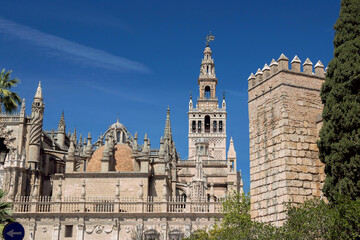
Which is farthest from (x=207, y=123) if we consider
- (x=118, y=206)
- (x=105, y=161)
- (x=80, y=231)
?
(x=80, y=231)

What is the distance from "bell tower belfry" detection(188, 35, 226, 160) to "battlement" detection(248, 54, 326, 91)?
5664cm

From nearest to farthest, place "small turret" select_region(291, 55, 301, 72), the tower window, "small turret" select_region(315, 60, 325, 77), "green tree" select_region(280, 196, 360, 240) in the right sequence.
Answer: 1. "green tree" select_region(280, 196, 360, 240)
2. "small turret" select_region(291, 55, 301, 72)
3. "small turret" select_region(315, 60, 325, 77)
4. the tower window

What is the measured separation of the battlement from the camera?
17125mm

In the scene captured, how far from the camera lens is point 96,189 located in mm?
36750

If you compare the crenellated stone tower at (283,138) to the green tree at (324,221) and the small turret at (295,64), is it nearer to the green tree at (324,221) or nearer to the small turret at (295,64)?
the small turret at (295,64)

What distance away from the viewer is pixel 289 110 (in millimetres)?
16625

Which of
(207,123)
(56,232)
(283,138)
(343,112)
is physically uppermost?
(207,123)

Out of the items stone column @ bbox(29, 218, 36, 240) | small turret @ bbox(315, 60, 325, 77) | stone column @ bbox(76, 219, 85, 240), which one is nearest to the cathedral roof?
stone column @ bbox(76, 219, 85, 240)

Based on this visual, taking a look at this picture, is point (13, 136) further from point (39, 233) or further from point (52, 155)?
point (39, 233)

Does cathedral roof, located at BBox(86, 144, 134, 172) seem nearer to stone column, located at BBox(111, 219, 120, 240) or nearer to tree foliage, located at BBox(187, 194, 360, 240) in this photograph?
stone column, located at BBox(111, 219, 120, 240)

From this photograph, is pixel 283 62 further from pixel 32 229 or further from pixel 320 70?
pixel 32 229

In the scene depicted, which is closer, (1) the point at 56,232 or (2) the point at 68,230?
(1) the point at 56,232

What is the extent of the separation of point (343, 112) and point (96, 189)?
2517 cm

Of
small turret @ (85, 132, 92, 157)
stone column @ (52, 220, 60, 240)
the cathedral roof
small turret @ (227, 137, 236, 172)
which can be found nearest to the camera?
stone column @ (52, 220, 60, 240)
